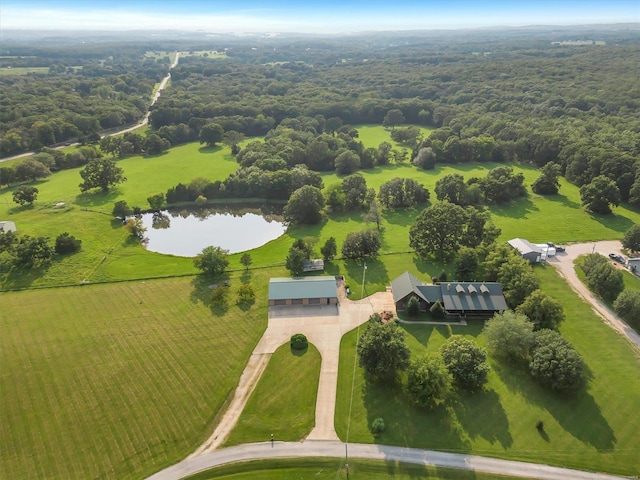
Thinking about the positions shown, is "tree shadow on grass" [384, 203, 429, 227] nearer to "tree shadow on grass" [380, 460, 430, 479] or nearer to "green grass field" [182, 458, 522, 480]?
"tree shadow on grass" [380, 460, 430, 479]

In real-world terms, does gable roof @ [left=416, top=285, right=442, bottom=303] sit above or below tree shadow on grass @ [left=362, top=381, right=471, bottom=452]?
above

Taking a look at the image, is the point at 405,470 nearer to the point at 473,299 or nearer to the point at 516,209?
the point at 473,299

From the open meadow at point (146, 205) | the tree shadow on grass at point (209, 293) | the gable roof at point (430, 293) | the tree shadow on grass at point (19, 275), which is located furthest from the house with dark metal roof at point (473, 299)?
the tree shadow on grass at point (19, 275)

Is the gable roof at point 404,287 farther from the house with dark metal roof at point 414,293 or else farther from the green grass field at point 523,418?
the green grass field at point 523,418

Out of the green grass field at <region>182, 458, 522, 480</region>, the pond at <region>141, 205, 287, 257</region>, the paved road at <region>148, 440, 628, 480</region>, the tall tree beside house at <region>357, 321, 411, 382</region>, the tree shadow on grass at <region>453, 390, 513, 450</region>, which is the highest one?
the tall tree beside house at <region>357, 321, 411, 382</region>

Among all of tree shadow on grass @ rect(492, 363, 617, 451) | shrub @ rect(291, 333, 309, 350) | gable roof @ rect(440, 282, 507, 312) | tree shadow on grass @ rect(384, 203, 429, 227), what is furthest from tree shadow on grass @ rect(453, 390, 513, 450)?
tree shadow on grass @ rect(384, 203, 429, 227)

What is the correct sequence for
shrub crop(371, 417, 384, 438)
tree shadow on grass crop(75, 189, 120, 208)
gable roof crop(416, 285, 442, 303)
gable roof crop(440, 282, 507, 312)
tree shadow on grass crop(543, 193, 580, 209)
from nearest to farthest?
shrub crop(371, 417, 384, 438) → gable roof crop(440, 282, 507, 312) → gable roof crop(416, 285, 442, 303) → tree shadow on grass crop(543, 193, 580, 209) → tree shadow on grass crop(75, 189, 120, 208)
